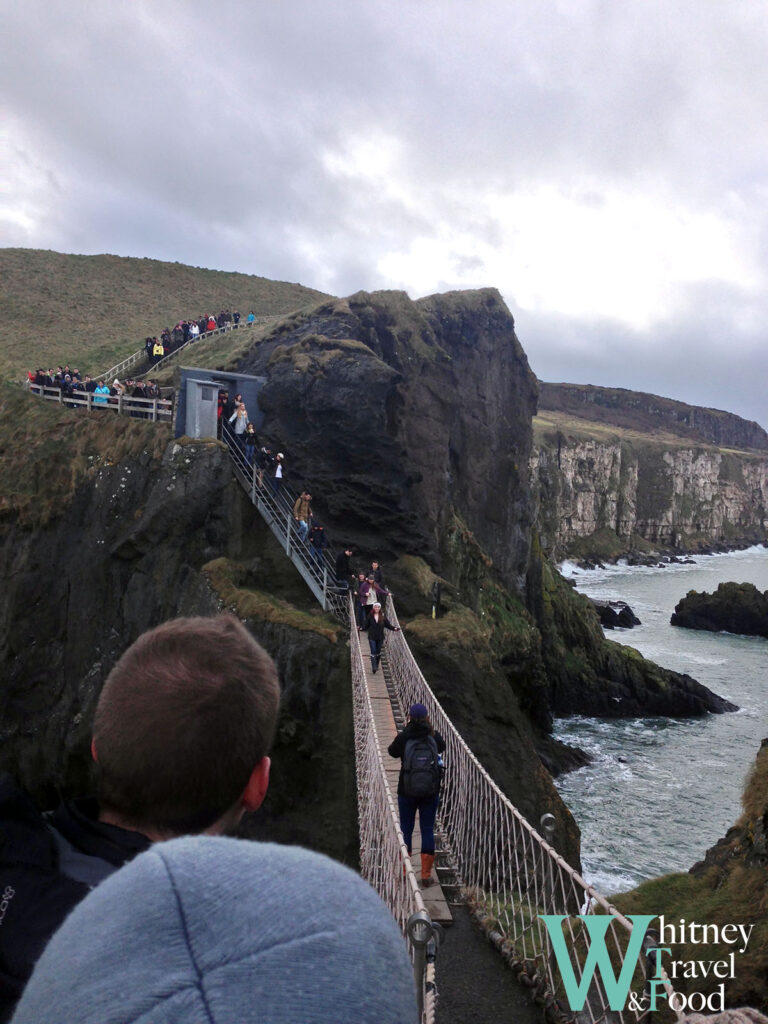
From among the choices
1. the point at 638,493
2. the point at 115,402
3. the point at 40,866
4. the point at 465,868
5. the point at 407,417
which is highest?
the point at 638,493

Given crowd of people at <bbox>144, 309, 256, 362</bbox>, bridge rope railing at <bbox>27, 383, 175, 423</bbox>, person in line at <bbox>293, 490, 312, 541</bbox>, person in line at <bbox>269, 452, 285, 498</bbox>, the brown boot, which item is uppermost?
crowd of people at <bbox>144, 309, 256, 362</bbox>

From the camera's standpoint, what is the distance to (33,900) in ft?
4.91

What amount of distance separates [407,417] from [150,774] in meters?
21.7

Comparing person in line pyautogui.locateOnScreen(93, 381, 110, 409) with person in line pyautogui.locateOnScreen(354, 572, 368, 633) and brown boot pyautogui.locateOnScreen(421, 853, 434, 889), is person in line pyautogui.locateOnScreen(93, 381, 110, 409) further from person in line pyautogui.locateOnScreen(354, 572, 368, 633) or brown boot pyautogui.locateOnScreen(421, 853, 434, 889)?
brown boot pyautogui.locateOnScreen(421, 853, 434, 889)

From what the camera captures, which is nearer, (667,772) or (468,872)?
(468,872)

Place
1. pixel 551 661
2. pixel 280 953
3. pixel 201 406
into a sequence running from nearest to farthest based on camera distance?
1. pixel 280 953
2. pixel 201 406
3. pixel 551 661

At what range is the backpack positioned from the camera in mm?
6152

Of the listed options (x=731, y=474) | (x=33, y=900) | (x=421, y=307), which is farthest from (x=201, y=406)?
(x=731, y=474)

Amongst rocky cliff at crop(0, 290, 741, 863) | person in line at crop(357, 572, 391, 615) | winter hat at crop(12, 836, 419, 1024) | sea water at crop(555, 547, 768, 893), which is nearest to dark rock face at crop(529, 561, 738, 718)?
sea water at crop(555, 547, 768, 893)

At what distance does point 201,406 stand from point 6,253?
4567cm

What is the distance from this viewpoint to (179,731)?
1.48 m

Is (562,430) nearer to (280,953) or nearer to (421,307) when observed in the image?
(421,307)

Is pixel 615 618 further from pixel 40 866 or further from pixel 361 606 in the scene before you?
pixel 40 866

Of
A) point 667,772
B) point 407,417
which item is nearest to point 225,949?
point 407,417
